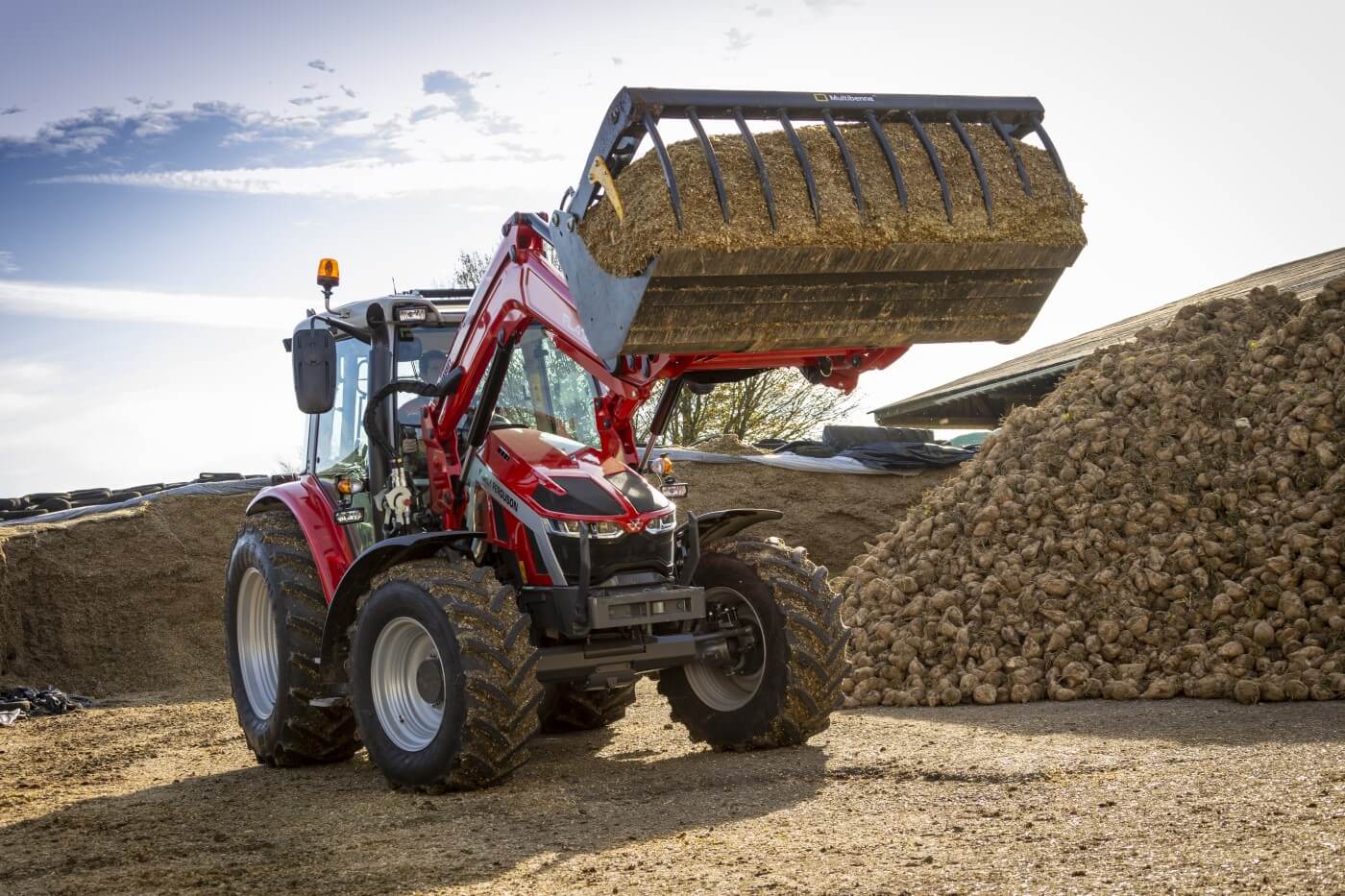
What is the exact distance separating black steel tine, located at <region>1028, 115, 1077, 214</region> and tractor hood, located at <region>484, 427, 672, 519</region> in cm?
239

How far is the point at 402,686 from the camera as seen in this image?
6410mm

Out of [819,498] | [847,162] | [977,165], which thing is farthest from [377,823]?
[819,498]

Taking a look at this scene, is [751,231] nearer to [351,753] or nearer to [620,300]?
[620,300]

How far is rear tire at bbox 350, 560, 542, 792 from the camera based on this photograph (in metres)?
5.77

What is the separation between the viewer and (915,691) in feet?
28.8

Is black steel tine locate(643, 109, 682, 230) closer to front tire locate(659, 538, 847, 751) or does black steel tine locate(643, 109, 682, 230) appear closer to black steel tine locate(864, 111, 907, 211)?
black steel tine locate(864, 111, 907, 211)

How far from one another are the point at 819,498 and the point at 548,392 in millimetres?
7787

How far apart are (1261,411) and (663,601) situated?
5.24 m

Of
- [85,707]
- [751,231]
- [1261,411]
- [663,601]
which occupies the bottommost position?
[85,707]

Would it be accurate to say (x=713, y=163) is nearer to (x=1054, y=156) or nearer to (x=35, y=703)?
(x=1054, y=156)

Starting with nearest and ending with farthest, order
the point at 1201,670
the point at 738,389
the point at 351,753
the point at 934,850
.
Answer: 1. the point at 934,850
2. the point at 351,753
3. the point at 1201,670
4. the point at 738,389

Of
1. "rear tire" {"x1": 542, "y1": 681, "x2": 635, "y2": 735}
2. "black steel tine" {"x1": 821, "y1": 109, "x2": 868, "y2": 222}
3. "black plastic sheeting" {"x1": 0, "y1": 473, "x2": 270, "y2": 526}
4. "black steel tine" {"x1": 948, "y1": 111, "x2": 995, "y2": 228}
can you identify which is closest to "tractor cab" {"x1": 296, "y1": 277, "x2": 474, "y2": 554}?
"rear tire" {"x1": 542, "y1": 681, "x2": 635, "y2": 735}

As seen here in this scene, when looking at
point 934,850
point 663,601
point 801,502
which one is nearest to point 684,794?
point 663,601

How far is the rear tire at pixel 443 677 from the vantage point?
5.77 metres
